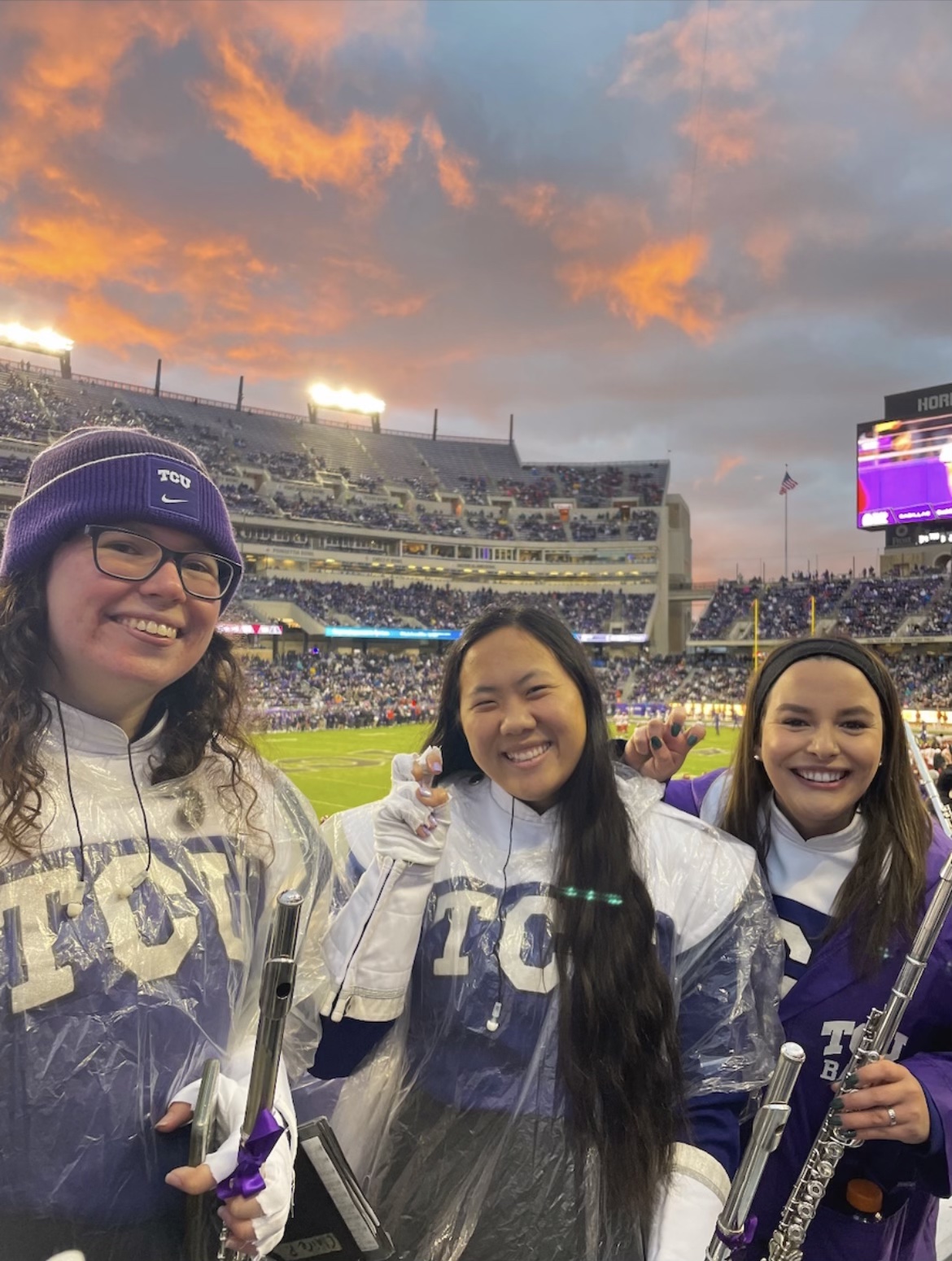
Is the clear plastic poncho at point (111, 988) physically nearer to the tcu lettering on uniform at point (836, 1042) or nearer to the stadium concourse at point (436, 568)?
the tcu lettering on uniform at point (836, 1042)

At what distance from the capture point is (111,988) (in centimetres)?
144

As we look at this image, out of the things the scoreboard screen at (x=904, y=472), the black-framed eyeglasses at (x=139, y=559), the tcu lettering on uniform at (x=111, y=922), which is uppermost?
the scoreboard screen at (x=904, y=472)

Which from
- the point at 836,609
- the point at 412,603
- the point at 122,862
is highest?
the point at 836,609

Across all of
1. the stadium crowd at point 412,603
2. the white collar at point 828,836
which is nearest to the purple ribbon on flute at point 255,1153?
the white collar at point 828,836

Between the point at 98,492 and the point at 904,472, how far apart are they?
126 ft

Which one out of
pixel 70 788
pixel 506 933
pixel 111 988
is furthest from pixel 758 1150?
pixel 70 788

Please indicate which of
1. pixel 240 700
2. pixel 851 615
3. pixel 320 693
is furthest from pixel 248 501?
pixel 240 700

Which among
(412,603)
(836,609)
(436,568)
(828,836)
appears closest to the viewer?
(828,836)

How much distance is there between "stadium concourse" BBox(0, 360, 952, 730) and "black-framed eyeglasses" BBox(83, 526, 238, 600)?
2980 centimetres

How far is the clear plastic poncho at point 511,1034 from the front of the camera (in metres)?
1.65

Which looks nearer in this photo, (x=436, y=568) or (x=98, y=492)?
(x=98, y=492)

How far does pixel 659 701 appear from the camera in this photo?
40.6m

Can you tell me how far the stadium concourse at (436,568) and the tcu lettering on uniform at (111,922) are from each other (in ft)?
98.0

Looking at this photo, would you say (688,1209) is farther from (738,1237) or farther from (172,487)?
(172,487)
